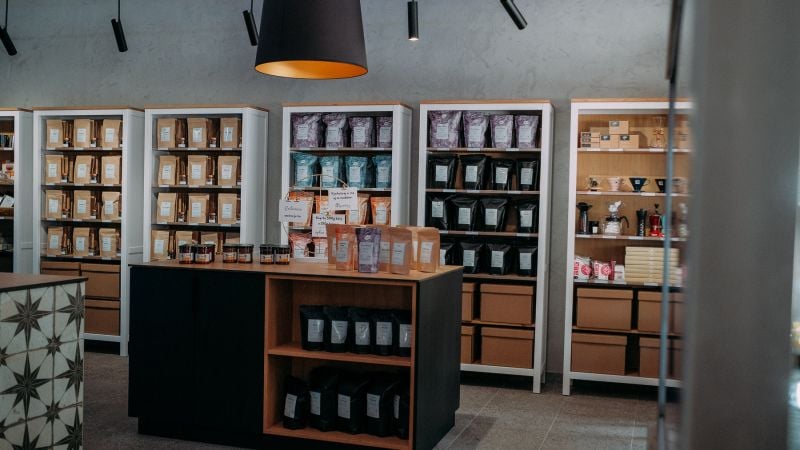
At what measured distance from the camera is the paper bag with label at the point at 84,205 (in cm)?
727

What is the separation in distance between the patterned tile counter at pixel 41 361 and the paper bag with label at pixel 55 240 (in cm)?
372

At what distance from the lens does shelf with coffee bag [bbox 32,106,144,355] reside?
281 inches

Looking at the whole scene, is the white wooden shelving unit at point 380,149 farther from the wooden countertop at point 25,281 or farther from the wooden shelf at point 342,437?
the wooden countertop at point 25,281

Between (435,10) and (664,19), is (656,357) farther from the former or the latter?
(435,10)

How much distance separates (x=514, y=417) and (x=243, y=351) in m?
2.01

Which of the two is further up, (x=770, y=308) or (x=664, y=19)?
(x=664, y=19)

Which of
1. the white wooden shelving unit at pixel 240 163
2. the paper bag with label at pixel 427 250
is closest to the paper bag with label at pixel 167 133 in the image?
the white wooden shelving unit at pixel 240 163

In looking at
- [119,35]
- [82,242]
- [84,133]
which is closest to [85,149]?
[84,133]

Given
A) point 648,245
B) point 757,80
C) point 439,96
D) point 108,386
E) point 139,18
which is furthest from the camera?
point 139,18

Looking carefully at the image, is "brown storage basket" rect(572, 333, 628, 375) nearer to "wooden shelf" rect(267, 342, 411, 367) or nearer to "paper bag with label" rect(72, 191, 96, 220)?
"wooden shelf" rect(267, 342, 411, 367)

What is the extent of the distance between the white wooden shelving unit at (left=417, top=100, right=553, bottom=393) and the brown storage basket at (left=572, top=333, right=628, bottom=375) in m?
0.28

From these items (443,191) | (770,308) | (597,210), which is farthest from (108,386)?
(770,308)

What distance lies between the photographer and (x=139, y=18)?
7695mm

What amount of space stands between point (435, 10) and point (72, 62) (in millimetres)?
3934
